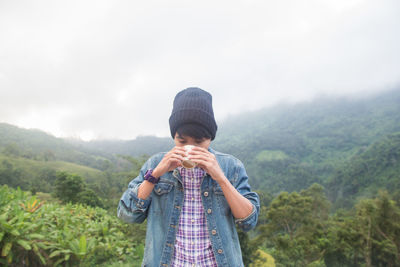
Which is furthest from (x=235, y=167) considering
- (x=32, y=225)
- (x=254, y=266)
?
(x=254, y=266)

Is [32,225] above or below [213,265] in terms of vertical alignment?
above

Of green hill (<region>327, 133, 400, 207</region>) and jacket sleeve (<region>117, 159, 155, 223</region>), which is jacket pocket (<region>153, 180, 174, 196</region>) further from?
green hill (<region>327, 133, 400, 207</region>)

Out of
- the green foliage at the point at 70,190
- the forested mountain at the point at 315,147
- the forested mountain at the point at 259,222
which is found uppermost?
the forested mountain at the point at 315,147

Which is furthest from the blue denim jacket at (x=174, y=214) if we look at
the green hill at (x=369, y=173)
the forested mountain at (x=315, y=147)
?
the forested mountain at (x=315, y=147)

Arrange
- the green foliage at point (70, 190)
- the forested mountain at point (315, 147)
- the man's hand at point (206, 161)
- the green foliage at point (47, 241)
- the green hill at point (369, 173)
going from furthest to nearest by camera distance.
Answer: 1. the forested mountain at point (315, 147)
2. the green hill at point (369, 173)
3. the green foliage at point (70, 190)
4. the green foliage at point (47, 241)
5. the man's hand at point (206, 161)

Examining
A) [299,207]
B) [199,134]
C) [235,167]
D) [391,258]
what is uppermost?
[199,134]

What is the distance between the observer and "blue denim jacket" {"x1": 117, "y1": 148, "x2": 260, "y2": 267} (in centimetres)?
165

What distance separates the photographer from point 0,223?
2684 mm

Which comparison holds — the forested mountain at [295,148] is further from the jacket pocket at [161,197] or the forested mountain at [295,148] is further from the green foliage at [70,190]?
the jacket pocket at [161,197]

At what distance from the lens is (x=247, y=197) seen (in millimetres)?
1696

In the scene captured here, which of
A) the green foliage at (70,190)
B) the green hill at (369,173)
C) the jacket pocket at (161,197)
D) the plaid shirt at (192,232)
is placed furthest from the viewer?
the green hill at (369,173)

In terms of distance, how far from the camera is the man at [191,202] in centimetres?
156

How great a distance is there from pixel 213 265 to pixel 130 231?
5253 millimetres

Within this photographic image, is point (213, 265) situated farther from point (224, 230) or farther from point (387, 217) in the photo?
point (387, 217)
